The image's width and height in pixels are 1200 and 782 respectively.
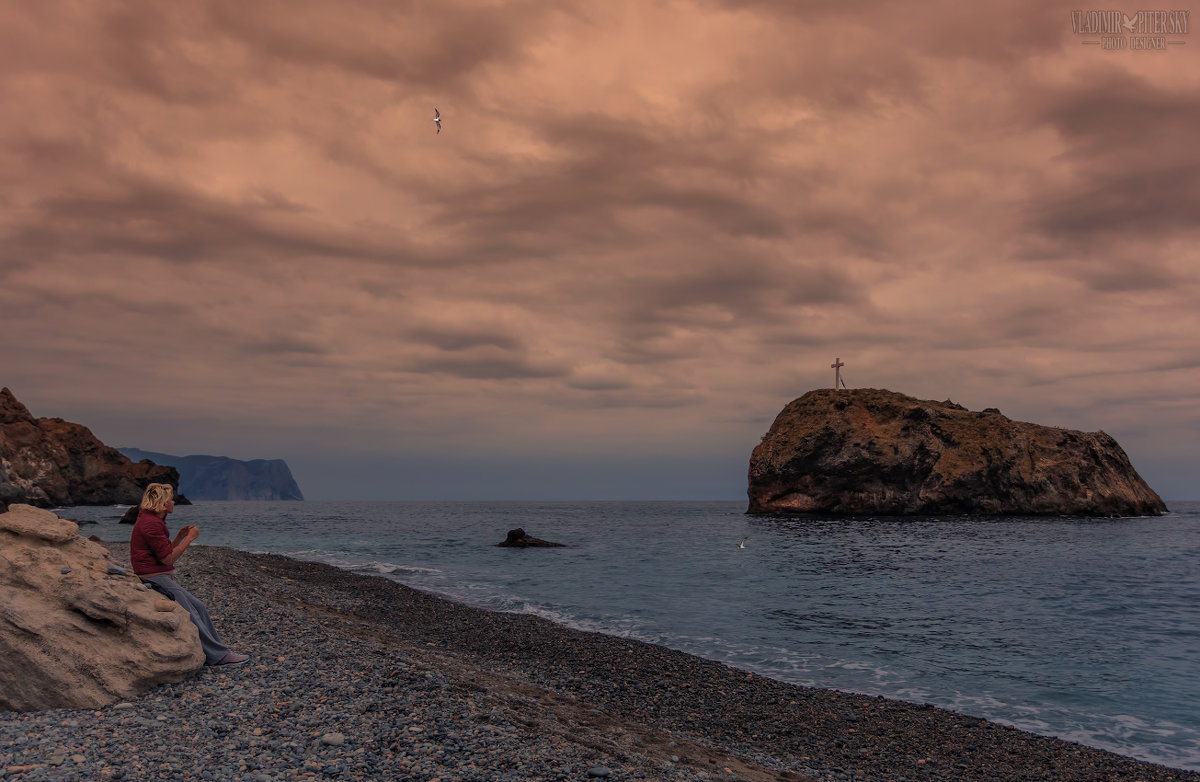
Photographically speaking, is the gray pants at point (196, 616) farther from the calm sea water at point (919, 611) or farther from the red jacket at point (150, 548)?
the calm sea water at point (919, 611)

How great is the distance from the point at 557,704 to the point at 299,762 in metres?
5.76

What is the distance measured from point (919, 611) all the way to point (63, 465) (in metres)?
169

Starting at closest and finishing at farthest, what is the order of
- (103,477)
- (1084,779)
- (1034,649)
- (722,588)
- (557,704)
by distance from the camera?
(1084,779), (557,704), (1034,649), (722,588), (103,477)

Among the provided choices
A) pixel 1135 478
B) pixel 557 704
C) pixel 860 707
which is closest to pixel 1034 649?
pixel 860 707

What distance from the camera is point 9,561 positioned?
9.46 meters

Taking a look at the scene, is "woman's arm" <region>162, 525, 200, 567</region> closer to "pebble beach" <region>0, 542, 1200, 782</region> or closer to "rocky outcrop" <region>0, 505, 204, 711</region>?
"rocky outcrop" <region>0, 505, 204, 711</region>

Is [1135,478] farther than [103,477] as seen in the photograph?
No

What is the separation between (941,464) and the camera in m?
99.6

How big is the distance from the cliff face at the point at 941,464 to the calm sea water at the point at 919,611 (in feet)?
143

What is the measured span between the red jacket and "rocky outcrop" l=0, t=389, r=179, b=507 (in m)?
131

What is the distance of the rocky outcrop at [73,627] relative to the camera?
27.7 ft

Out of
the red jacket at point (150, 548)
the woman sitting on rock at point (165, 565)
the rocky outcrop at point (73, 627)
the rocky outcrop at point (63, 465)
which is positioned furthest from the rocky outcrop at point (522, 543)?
the rocky outcrop at point (63, 465)

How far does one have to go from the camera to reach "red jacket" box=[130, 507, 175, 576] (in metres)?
10.5

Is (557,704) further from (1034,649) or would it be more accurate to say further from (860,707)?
(1034,649)
